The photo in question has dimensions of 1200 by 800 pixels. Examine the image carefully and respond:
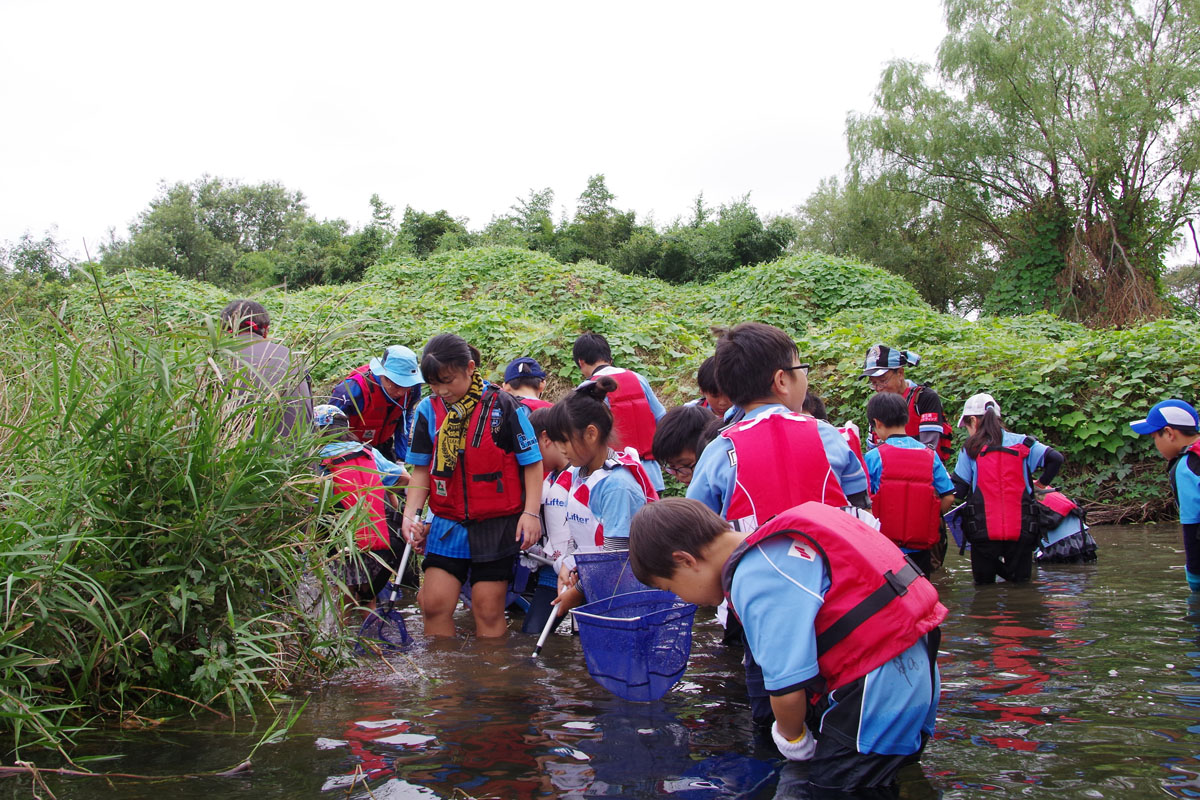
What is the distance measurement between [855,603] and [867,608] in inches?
1.4

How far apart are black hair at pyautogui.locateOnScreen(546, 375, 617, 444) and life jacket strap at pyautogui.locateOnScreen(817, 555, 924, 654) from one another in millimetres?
2071

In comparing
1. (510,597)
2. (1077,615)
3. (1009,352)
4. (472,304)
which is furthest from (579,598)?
(472,304)

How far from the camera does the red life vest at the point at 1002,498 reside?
633 centimetres

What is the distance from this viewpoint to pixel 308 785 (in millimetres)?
2996

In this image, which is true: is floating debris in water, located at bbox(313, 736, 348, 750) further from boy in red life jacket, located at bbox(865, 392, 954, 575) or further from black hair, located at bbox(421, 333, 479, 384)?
boy in red life jacket, located at bbox(865, 392, 954, 575)

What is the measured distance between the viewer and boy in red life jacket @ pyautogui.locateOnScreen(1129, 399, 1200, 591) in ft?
17.5

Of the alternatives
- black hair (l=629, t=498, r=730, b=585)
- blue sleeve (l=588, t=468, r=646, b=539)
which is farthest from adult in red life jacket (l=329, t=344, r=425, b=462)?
black hair (l=629, t=498, r=730, b=585)

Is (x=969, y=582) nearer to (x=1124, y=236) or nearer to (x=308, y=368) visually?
(x=308, y=368)

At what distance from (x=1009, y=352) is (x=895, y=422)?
6.12 meters

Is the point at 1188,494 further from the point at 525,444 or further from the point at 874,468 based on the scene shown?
the point at 525,444

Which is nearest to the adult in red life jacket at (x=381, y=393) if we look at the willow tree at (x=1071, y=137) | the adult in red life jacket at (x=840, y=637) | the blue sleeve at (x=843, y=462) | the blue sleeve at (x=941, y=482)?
the blue sleeve at (x=843, y=462)

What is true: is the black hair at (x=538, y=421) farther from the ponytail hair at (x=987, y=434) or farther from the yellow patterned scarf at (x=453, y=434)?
the ponytail hair at (x=987, y=434)

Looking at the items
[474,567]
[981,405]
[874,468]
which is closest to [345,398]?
[474,567]

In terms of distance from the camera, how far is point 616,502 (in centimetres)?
425
